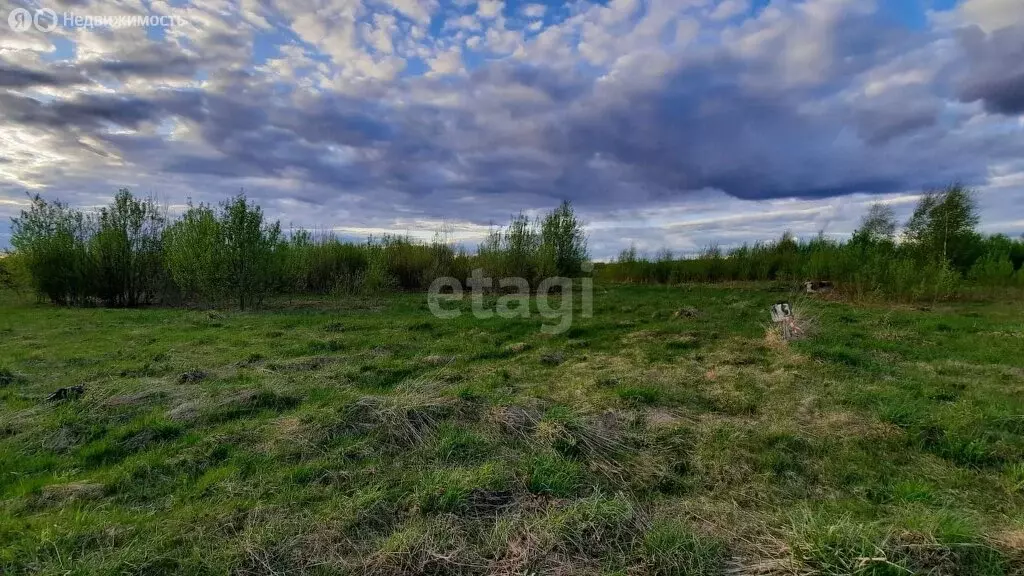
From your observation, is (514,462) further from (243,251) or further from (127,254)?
(127,254)

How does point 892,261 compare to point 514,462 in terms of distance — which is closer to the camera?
point 514,462

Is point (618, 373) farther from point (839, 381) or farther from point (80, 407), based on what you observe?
point (80, 407)

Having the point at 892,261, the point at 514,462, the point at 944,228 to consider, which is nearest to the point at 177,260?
the point at 514,462

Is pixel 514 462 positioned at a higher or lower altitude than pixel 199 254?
lower

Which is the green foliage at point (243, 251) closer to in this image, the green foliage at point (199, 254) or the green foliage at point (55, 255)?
the green foliage at point (199, 254)

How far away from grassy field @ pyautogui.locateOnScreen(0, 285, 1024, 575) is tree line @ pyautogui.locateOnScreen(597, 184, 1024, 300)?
950 cm

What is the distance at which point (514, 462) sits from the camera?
3.79m

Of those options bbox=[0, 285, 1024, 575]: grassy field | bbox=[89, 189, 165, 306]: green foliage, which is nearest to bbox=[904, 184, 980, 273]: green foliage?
bbox=[0, 285, 1024, 575]: grassy field

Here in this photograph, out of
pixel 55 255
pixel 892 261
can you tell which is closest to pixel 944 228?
pixel 892 261

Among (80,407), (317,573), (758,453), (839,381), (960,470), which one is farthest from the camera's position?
(839,381)

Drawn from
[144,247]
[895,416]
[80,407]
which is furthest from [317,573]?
[144,247]

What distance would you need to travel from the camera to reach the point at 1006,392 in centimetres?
593

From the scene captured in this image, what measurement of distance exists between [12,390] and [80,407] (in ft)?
5.56

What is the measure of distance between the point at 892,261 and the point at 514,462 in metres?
18.8
